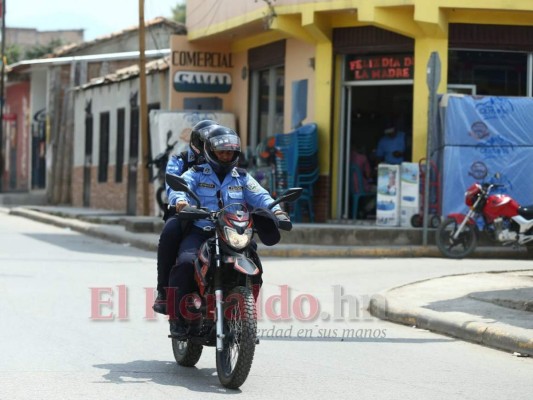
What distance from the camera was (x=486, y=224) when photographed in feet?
62.8

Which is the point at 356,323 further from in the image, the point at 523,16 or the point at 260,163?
the point at 260,163

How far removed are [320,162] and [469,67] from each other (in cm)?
333

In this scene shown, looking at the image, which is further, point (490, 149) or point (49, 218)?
point (49, 218)

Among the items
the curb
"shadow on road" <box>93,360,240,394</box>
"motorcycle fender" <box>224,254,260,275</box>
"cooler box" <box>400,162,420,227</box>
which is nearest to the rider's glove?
"motorcycle fender" <box>224,254,260,275</box>

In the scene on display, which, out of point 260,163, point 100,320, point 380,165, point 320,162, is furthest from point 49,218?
point 100,320

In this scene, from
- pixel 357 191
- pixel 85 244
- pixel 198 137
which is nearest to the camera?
pixel 198 137

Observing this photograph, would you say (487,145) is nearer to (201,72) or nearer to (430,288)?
(430,288)

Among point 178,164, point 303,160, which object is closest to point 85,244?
point 303,160

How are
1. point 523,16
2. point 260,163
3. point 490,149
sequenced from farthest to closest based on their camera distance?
point 260,163 < point 523,16 < point 490,149

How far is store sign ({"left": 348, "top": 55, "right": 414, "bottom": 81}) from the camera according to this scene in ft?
74.2

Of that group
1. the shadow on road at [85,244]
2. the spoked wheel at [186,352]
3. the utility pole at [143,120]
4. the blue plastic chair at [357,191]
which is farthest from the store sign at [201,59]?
the spoked wheel at [186,352]

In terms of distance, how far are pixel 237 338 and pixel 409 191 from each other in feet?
44.7

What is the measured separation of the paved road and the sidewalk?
20cm

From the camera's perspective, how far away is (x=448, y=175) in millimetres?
20781
